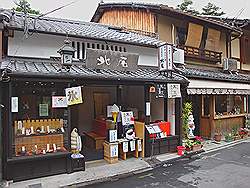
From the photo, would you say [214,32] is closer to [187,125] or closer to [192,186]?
[187,125]

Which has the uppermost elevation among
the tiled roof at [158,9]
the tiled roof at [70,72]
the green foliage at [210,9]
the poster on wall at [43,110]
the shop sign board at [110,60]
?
the green foliage at [210,9]

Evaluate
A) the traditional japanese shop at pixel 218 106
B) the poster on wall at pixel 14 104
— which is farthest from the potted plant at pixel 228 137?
the poster on wall at pixel 14 104

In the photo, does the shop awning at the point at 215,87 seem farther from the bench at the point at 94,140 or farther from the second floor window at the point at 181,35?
the bench at the point at 94,140

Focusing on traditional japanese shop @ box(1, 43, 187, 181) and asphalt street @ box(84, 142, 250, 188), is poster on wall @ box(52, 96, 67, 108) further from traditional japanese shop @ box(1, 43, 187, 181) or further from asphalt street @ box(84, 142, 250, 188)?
asphalt street @ box(84, 142, 250, 188)

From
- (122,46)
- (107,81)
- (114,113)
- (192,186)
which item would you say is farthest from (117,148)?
(122,46)

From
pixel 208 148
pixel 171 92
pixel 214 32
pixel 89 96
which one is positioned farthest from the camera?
pixel 214 32

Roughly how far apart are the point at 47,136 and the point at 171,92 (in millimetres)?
5559

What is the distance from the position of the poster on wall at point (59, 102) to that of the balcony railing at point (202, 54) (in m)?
9.88

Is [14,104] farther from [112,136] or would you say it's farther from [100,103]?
[100,103]

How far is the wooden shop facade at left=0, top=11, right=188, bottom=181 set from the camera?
8133 mm

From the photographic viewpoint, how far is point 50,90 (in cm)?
905

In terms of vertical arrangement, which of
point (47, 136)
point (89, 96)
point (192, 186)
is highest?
point (89, 96)

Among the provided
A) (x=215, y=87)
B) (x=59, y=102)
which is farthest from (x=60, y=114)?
(x=215, y=87)

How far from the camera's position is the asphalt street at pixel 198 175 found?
813cm
